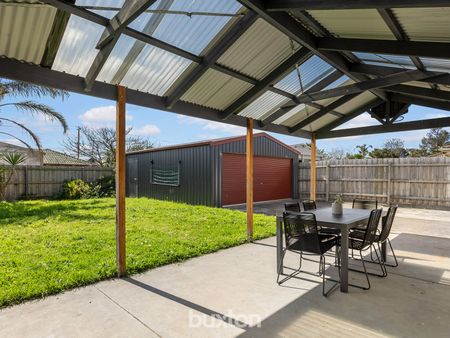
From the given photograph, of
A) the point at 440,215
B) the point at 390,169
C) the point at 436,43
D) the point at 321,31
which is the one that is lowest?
→ the point at 440,215

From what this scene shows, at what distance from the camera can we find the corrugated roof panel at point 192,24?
2.84m

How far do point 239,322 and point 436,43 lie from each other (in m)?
3.24

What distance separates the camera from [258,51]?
3.83 m

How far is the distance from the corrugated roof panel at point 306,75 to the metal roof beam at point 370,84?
0.21 meters

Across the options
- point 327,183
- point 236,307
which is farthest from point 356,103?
point 327,183

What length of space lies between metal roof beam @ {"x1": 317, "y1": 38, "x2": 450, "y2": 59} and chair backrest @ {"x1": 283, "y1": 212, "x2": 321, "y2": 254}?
1964 millimetres

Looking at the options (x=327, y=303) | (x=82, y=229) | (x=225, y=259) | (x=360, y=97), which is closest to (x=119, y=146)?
(x=225, y=259)

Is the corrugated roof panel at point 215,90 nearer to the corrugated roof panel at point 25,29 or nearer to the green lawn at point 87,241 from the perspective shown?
the corrugated roof panel at point 25,29

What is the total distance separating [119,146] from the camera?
3654mm

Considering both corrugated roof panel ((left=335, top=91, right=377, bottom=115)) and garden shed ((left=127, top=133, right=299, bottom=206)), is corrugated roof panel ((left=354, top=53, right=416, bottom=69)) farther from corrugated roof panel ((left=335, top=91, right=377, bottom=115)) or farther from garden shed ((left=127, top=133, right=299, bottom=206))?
garden shed ((left=127, top=133, right=299, bottom=206))

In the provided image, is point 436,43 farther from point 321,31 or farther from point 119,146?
point 119,146


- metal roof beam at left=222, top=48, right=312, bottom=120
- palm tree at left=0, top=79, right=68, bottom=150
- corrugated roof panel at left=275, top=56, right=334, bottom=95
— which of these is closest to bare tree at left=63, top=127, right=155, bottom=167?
palm tree at left=0, top=79, right=68, bottom=150

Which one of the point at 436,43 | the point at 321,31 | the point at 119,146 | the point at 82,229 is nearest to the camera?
the point at 436,43

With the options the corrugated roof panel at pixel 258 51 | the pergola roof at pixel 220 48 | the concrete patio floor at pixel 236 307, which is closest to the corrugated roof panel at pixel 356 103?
the pergola roof at pixel 220 48
